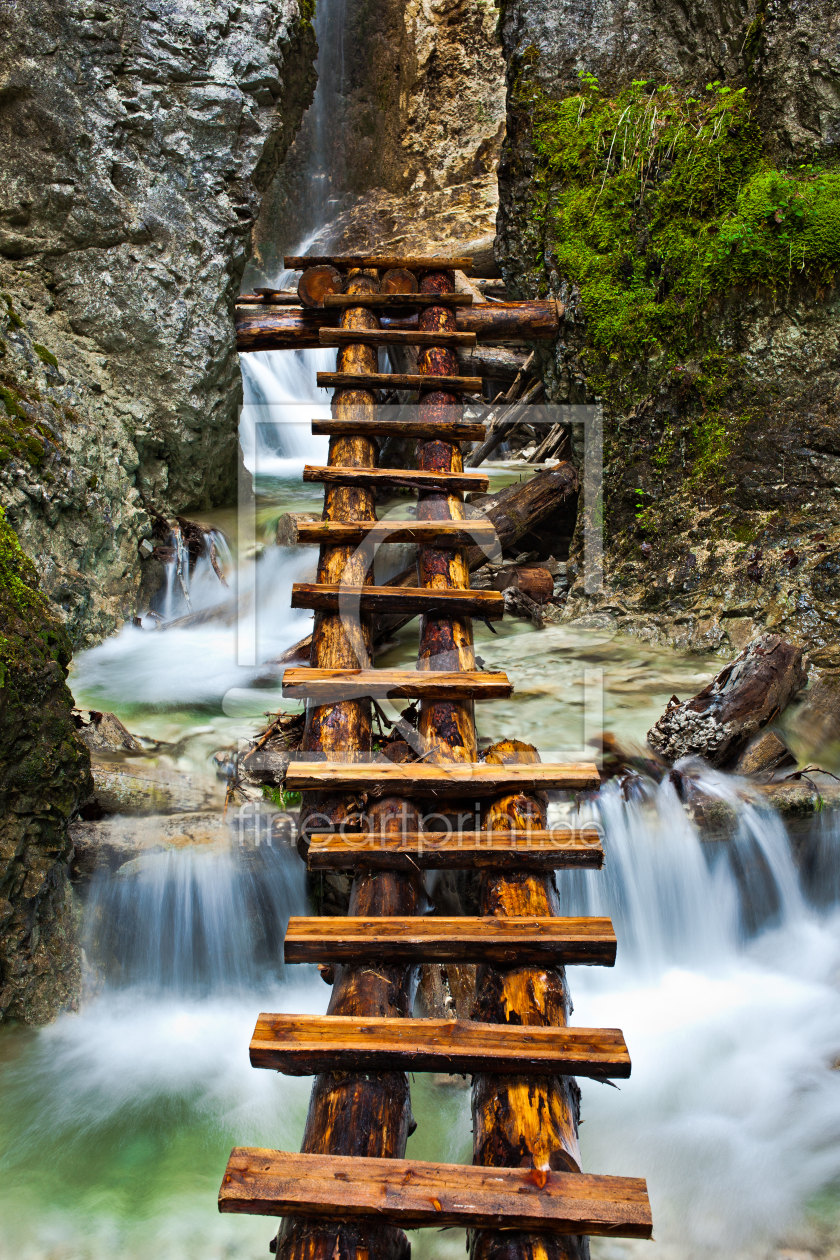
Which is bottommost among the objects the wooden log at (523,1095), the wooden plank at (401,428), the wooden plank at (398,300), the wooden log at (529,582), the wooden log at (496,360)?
the wooden log at (523,1095)

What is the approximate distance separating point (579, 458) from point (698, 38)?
2977 millimetres

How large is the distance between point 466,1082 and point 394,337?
4.16 metres

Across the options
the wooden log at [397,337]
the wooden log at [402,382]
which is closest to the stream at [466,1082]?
the wooden log at [402,382]

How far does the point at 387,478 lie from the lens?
4137mm

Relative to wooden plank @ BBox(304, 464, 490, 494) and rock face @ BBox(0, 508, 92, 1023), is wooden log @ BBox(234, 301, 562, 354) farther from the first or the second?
rock face @ BBox(0, 508, 92, 1023)

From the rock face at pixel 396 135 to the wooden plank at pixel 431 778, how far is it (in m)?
12.2

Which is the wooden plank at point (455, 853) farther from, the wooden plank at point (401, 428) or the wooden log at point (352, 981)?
the wooden plank at point (401, 428)

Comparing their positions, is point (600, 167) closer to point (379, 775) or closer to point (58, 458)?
point (58, 458)

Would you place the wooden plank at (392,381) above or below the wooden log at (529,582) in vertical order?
above

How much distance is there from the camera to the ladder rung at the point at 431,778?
2889 mm

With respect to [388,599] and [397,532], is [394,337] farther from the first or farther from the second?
[388,599]

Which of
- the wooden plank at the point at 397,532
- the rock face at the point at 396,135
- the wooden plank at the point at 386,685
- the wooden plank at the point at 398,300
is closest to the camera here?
the wooden plank at the point at 386,685

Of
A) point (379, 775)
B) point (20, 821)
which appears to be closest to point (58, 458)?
point (20, 821)

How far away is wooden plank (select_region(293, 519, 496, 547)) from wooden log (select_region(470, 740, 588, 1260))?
1.82 metres
